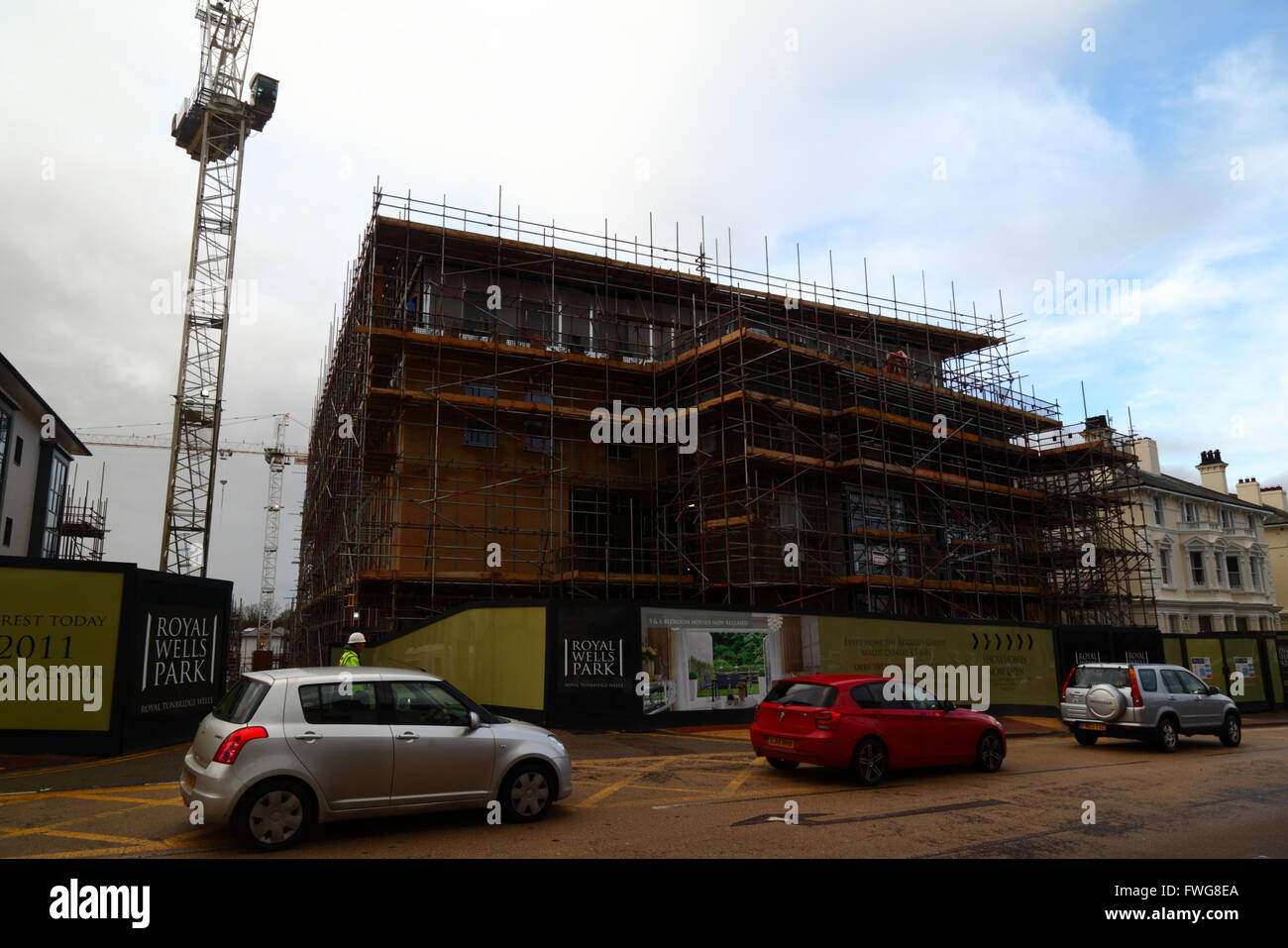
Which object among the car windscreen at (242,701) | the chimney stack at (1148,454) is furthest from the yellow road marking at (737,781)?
the chimney stack at (1148,454)

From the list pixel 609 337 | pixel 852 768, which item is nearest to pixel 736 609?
pixel 852 768

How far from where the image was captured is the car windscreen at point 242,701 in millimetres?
6914

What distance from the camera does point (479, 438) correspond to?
26.5 meters

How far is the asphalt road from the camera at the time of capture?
689 cm

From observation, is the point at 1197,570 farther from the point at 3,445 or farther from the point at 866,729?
the point at 3,445

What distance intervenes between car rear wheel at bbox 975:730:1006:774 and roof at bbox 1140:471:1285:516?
34.3 metres

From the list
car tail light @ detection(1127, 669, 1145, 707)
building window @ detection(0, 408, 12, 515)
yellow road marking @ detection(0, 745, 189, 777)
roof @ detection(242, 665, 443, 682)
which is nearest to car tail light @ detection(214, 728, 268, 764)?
roof @ detection(242, 665, 443, 682)

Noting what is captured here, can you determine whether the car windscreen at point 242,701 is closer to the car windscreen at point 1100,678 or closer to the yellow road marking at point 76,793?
the yellow road marking at point 76,793

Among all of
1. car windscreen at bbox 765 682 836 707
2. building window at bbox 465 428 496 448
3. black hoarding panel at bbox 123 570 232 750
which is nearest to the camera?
car windscreen at bbox 765 682 836 707

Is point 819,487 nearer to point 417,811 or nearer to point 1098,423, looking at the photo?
point 1098,423

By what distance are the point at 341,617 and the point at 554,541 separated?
7190 mm

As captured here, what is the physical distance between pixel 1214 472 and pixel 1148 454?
Answer: 6083 mm

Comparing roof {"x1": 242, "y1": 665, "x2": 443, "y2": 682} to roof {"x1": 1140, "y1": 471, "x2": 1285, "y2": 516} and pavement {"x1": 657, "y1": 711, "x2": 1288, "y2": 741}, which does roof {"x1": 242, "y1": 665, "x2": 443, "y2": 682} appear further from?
roof {"x1": 1140, "y1": 471, "x2": 1285, "y2": 516}
